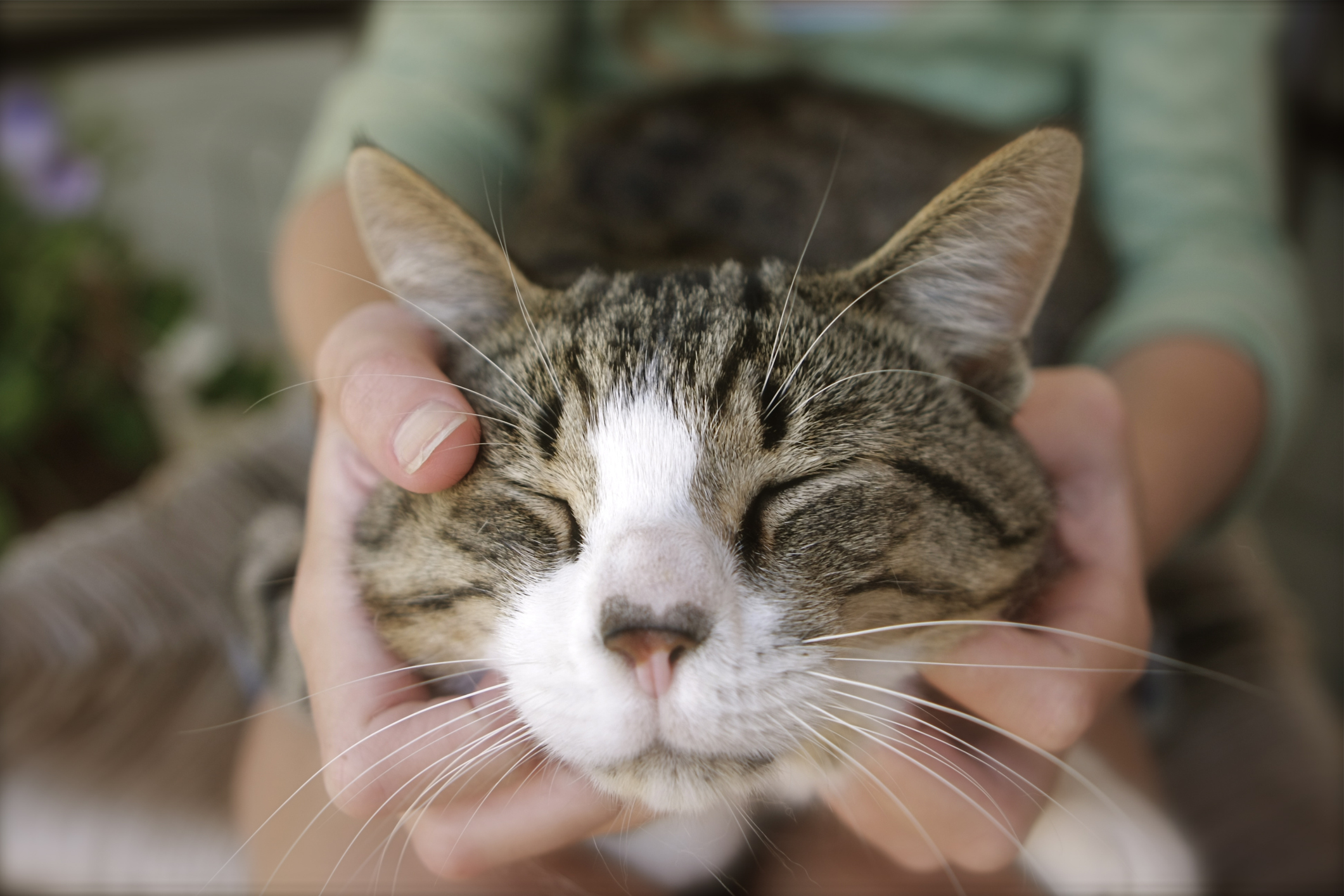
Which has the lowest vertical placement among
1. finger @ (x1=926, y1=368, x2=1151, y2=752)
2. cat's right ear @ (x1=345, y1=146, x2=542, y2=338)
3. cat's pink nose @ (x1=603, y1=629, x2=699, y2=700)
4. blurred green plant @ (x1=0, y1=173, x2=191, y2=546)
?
blurred green plant @ (x1=0, y1=173, x2=191, y2=546)

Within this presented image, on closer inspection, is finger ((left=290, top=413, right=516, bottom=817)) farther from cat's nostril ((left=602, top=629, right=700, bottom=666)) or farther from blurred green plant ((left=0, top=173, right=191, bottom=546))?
blurred green plant ((left=0, top=173, right=191, bottom=546))

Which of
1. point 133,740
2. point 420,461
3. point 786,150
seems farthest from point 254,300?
point 420,461

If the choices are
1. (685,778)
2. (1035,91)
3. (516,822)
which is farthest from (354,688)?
(1035,91)

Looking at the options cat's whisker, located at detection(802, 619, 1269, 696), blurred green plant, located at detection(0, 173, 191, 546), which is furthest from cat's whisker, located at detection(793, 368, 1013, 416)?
blurred green plant, located at detection(0, 173, 191, 546)

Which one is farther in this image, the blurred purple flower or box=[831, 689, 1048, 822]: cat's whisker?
the blurred purple flower

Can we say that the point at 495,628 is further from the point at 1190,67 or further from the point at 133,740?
the point at 1190,67

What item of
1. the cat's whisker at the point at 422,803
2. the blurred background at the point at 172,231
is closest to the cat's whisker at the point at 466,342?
the cat's whisker at the point at 422,803
